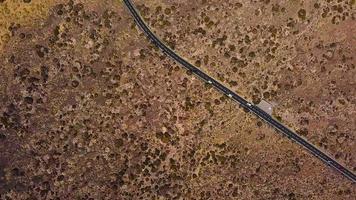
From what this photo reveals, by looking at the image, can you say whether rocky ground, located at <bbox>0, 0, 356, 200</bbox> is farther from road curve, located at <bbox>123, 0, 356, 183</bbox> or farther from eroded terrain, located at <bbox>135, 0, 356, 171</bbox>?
road curve, located at <bbox>123, 0, 356, 183</bbox>

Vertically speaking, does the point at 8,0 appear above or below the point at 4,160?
above

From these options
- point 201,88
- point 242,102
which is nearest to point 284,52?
point 242,102

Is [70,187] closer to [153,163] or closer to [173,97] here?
[153,163]

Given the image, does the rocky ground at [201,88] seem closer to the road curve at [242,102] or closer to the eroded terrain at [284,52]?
the eroded terrain at [284,52]

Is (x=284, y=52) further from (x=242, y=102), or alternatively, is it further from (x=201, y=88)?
(x=201, y=88)

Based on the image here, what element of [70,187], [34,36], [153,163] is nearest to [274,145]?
[153,163]

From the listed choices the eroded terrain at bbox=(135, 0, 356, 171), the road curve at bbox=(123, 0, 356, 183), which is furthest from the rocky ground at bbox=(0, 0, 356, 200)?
the road curve at bbox=(123, 0, 356, 183)

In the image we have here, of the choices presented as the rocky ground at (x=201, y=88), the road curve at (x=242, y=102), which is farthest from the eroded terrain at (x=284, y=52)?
the road curve at (x=242, y=102)
